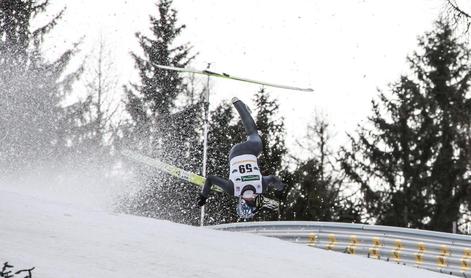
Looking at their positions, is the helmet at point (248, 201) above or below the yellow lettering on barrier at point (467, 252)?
above

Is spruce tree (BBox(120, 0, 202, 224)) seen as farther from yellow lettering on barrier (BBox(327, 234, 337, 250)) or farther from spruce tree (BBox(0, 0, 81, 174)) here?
yellow lettering on barrier (BBox(327, 234, 337, 250))

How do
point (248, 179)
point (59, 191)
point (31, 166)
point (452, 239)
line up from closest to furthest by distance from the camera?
point (248, 179) → point (452, 239) → point (59, 191) → point (31, 166)

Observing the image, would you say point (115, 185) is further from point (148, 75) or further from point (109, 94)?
point (148, 75)

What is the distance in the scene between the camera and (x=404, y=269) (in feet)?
35.8

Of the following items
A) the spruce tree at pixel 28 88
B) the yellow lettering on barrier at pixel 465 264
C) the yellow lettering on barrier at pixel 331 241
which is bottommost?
the yellow lettering on barrier at pixel 465 264

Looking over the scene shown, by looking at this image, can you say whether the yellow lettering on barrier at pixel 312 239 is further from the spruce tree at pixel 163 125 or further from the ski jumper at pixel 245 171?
the spruce tree at pixel 163 125

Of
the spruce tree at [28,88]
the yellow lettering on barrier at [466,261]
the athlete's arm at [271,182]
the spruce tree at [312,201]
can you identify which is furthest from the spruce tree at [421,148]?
the athlete's arm at [271,182]

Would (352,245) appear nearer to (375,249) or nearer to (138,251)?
(375,249)

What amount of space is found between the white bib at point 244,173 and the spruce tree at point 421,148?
19.4 m

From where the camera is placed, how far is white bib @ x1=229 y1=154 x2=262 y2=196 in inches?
484

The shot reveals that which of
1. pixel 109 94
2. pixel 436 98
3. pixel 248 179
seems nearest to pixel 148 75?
pixel 109 94

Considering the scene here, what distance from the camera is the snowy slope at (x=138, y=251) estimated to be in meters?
7.32

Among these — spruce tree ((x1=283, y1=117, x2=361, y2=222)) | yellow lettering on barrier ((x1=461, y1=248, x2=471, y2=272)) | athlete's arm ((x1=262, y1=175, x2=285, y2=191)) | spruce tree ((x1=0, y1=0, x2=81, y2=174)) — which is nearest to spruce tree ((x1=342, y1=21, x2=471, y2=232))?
spruce tree ((x1=283, y1=117, x2=361, y2=222))

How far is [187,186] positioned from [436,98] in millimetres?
11567
